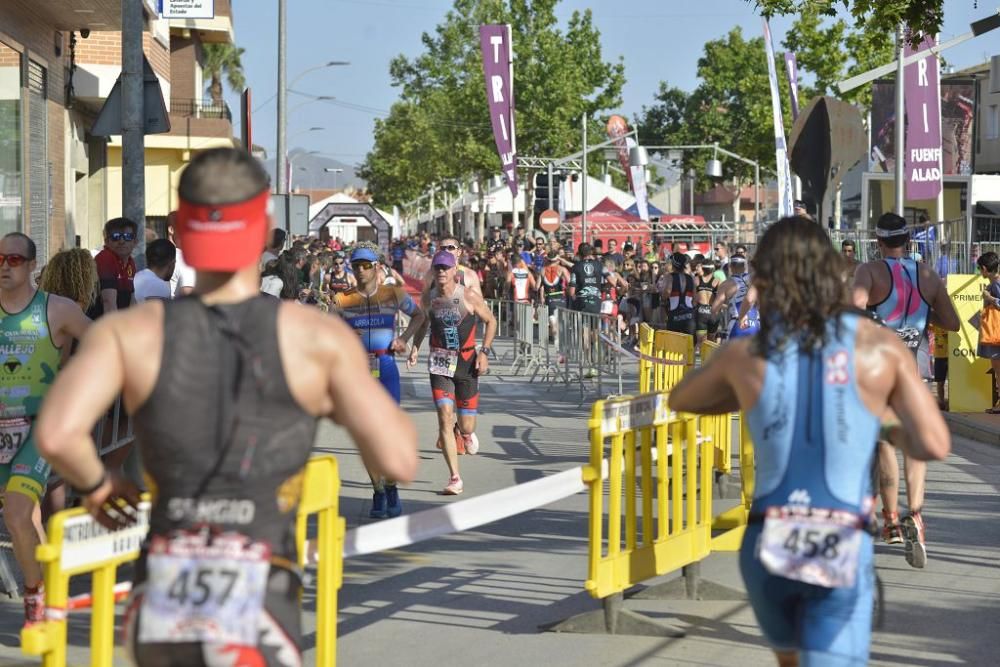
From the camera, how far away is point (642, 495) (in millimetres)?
7059

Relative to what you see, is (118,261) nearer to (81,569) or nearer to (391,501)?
(391,501)

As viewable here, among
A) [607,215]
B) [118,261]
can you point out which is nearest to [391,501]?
[118,261]

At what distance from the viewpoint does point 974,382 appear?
1700 centimetres

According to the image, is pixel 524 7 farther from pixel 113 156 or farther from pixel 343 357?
pixel 343 357

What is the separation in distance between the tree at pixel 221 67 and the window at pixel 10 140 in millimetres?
54797

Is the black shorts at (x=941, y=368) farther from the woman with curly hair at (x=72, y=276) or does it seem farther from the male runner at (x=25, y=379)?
the male runner at (x=25, y=379)

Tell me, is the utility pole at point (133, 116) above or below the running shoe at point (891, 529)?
above

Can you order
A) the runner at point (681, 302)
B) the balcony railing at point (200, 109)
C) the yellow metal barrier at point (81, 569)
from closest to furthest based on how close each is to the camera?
the yellow metal barrier at point (81, 569) → the runner at point (681, 302) → the balcony railing at point (200, 109)

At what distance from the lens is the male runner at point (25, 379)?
6.96 meters

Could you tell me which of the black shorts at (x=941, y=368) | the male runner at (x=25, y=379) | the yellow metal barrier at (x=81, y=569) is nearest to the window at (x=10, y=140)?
the black shorts at (x=941, y=368)

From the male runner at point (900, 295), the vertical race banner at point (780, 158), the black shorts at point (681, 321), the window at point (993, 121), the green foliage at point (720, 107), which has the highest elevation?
the green foliage at point (720, 107)

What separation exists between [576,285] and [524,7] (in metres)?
41.9

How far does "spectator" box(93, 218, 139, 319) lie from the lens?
10594 millimetres

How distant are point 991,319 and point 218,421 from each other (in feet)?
46.9
